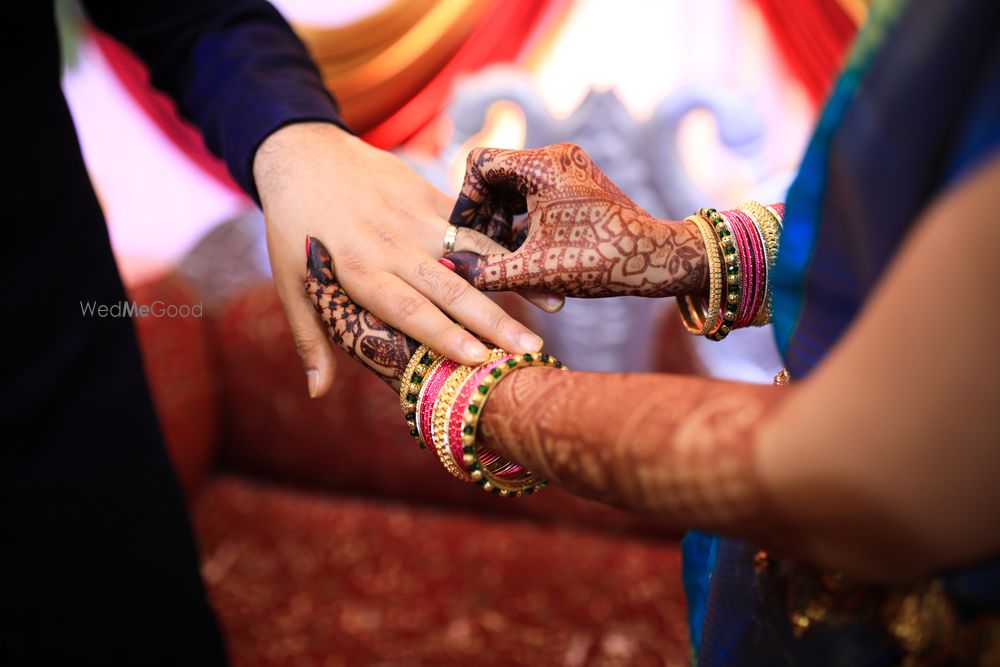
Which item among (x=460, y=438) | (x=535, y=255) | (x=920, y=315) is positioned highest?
(x=920, y=315)

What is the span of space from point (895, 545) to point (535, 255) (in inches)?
17.4

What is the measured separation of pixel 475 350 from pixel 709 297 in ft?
0.89

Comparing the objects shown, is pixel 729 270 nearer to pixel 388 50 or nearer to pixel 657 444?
pixel 657 444

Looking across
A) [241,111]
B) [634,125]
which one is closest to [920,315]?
[241,111]

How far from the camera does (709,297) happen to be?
793 mm

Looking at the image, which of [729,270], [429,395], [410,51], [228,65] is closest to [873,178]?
[729,270]

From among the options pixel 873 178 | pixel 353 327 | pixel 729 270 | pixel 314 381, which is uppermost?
pixel 873 178

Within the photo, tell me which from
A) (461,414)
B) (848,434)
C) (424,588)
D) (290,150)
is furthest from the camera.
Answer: (424,588)

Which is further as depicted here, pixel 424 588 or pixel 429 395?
pixel 424 588

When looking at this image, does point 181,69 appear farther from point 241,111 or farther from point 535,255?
point 535,255

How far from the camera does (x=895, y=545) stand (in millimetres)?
427

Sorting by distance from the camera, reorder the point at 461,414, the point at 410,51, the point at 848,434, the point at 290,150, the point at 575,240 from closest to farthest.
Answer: the point at 848,434 < the point at 461,414 < the point at 575,240 < the point at 290,150 < the point at 410,51

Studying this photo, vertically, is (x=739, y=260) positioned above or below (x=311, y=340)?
above

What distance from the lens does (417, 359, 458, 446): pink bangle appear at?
698 millimetres
